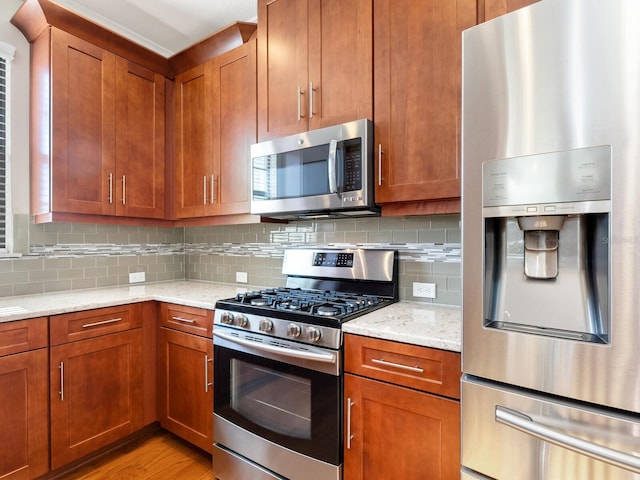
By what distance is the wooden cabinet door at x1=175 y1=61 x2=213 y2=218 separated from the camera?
8.08 feet

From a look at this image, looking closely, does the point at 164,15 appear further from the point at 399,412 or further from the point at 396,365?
the point at 399,412

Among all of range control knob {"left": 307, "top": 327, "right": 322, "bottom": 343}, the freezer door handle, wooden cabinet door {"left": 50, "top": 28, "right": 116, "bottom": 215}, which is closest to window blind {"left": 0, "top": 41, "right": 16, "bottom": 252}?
wooden cabinet door {"left": 50, "top": 28, "right": 116, "bottom": 215}

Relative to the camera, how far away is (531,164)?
980 millimetres

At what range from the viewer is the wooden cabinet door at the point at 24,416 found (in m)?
1.69

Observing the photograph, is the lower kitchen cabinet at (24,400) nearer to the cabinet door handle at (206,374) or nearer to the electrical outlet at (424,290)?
the cabinet door handle at (206,374)

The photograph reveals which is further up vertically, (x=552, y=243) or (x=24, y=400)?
(x=552, y=243)

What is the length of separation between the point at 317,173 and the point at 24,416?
187 cm

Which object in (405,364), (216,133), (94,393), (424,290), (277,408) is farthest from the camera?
(216,133)

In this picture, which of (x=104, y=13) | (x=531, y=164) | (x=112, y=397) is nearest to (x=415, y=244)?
(x=531, y=164)

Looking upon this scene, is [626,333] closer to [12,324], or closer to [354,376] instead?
[354,376]

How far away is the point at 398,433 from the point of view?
134 centimetres

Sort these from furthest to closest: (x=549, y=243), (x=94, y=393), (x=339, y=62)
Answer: (x=94, y=393) → (x=339, y=62) → (x=549, y=243)

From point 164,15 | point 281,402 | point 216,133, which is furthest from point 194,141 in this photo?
point 281,402

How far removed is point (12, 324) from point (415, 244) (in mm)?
2024
